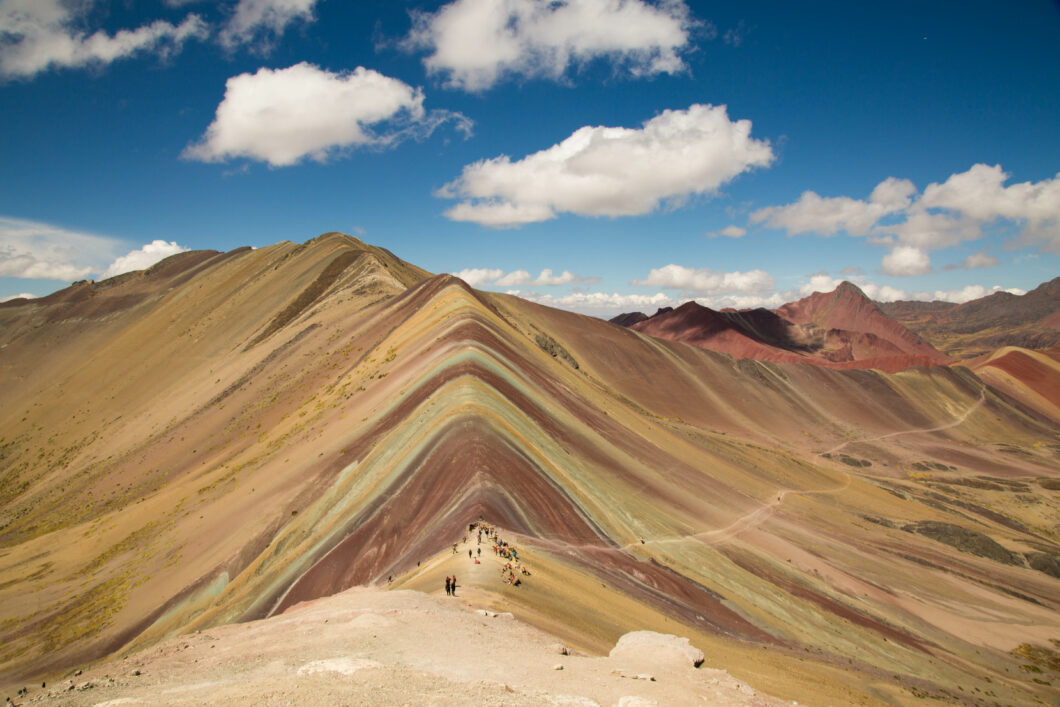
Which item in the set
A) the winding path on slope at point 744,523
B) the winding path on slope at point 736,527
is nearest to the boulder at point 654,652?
the winding path on slope at point 736,527

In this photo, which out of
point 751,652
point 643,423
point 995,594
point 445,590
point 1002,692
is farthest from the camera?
point 643,423

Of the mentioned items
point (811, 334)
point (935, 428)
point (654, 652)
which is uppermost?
point (811, 334)

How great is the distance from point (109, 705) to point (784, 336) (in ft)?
616

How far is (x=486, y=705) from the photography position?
848 centimetres

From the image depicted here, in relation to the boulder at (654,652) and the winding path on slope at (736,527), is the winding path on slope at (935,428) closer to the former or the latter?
the winding path on slope at (736,527)

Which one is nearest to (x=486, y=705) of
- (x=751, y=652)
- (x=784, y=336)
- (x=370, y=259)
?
(x=751, y=652)

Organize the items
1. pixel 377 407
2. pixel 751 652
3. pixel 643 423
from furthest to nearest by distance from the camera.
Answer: pixel 643 423 < pixel 377 407 < pixel 751 652

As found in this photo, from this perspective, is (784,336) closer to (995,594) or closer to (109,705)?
(995,594)

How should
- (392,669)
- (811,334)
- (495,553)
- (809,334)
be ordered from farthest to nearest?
(809,334) < (811,334) < (495,553) < (392,669)

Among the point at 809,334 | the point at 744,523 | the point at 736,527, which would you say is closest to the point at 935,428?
the point at 809,334

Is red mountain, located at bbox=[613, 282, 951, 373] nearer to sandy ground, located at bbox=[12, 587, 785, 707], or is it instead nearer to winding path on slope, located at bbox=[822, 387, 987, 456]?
winding path on slope, located at bbox=[822, 387, 987, 456]

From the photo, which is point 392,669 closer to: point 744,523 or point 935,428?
point 744,523

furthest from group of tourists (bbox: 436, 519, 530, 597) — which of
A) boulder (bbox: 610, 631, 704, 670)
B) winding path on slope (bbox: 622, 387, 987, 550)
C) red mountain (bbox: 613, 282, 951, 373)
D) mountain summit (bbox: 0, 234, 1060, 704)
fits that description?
red mountain (bbox: 613, 282, 951, 373)

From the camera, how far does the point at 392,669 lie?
31.9 feet
